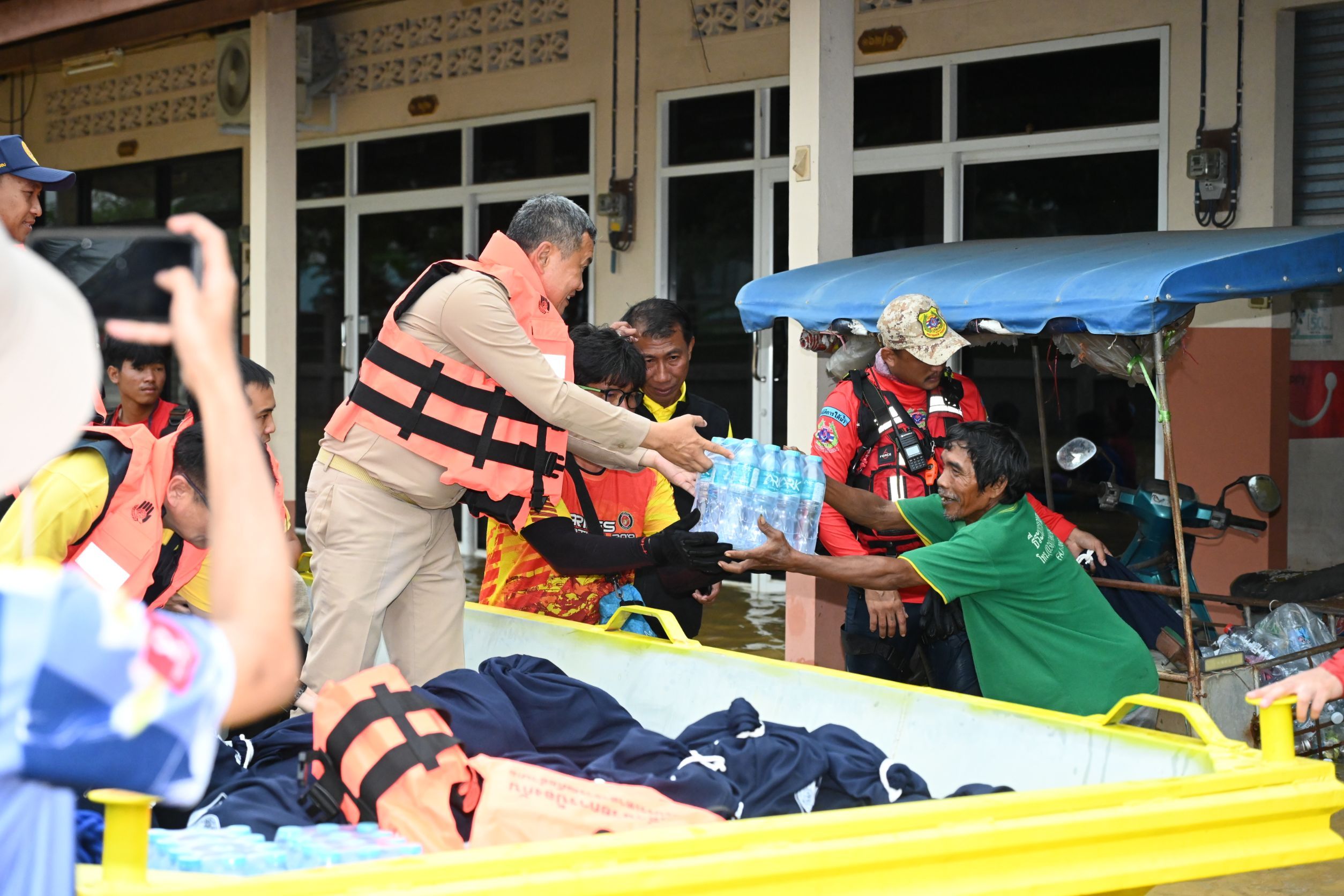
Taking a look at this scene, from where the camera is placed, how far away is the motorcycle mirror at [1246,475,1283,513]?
17.7 ft

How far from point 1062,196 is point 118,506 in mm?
5755

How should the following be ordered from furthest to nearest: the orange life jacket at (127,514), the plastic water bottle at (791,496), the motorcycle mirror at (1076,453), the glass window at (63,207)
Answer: the glass window at (63,207) < the motorcycle mirror at (1076,453) < the plastic water bottle at (791,496) < the orange life jacket at (127,514)

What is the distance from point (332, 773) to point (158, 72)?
11140 mm


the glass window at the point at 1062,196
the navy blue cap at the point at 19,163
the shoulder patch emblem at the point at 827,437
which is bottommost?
the shoulder patch emblem at the point at 827,437

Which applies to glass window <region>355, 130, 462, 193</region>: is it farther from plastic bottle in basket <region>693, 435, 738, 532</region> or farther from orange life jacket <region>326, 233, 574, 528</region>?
orange life jacket <region>326, 233, 574, 528</region>

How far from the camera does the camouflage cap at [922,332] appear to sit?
4512mm

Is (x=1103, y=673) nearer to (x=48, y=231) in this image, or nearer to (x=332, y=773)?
(x=332, y=773)

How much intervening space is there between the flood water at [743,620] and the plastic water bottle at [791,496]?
7.61ft

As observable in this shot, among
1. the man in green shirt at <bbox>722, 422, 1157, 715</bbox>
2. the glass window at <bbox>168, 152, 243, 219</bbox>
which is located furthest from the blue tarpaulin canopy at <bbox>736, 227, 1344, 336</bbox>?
the glass window at <bbox>168, 152, 243, 219</bbox>

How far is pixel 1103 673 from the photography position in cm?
391

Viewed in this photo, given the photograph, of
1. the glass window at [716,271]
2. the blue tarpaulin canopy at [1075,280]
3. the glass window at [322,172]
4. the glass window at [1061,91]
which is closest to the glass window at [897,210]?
the glass window at [1061,91]

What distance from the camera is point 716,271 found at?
931 cm

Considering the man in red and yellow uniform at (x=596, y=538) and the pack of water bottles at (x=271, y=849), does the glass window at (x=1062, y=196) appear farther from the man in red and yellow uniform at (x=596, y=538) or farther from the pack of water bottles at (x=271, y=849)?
the pack of water bottles at (x=271, y=849)

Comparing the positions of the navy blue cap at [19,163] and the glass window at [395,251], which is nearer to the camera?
the navy blue cap at [19,163]
